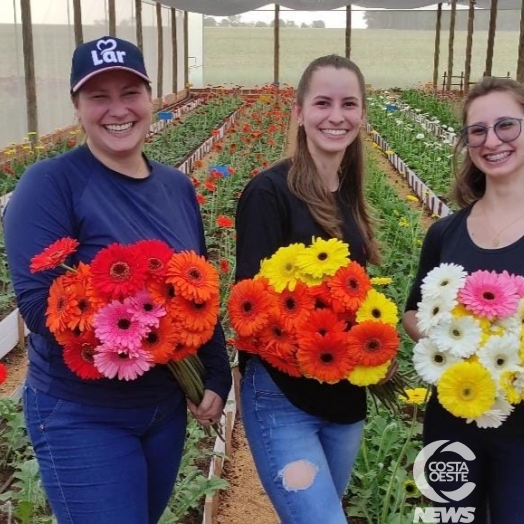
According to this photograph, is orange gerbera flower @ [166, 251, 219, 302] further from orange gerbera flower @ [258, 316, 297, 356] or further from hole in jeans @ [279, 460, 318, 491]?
hole in jeans @ [279, 460, 318, 491]

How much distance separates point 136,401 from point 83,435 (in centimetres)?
13

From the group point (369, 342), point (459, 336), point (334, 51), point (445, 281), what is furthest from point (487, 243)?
point (334, 51)

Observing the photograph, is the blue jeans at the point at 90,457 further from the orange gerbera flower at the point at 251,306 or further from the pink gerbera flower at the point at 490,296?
the pink gerbera flower at the point at 490,296

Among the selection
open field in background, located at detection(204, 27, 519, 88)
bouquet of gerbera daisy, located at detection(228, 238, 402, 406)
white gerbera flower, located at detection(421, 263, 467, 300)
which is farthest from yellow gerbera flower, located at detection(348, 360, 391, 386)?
open field in background, located at detection(204, 27, 519, 88)

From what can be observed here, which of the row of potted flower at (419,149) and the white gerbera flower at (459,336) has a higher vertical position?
the white gerbera flower at (459,336)

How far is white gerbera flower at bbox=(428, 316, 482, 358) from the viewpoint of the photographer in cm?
157

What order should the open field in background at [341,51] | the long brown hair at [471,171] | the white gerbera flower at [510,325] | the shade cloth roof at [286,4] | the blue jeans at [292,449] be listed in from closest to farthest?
the white gerbera flower at [510,325], the blue jeans at [292,449], the long brown hair at [471,171], the shade cloth roof at [286,4], the open field in background at [341,51]

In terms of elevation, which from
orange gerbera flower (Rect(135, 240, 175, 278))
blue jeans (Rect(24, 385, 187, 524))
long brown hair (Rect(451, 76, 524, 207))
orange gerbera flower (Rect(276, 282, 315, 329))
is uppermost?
long brown hair (Rect(451, 76, 524, 207))

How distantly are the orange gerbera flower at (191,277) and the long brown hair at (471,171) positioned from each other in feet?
2.64

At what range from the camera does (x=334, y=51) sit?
87.7 ft

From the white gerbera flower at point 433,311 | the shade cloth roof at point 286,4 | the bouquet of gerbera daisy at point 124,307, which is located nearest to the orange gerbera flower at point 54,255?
the bouquet of gerbera daisy at point 124,307

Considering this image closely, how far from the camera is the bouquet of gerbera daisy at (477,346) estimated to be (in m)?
1.55

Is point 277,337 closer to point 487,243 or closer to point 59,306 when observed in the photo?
point 59,306

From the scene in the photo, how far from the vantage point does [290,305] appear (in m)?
1.66
